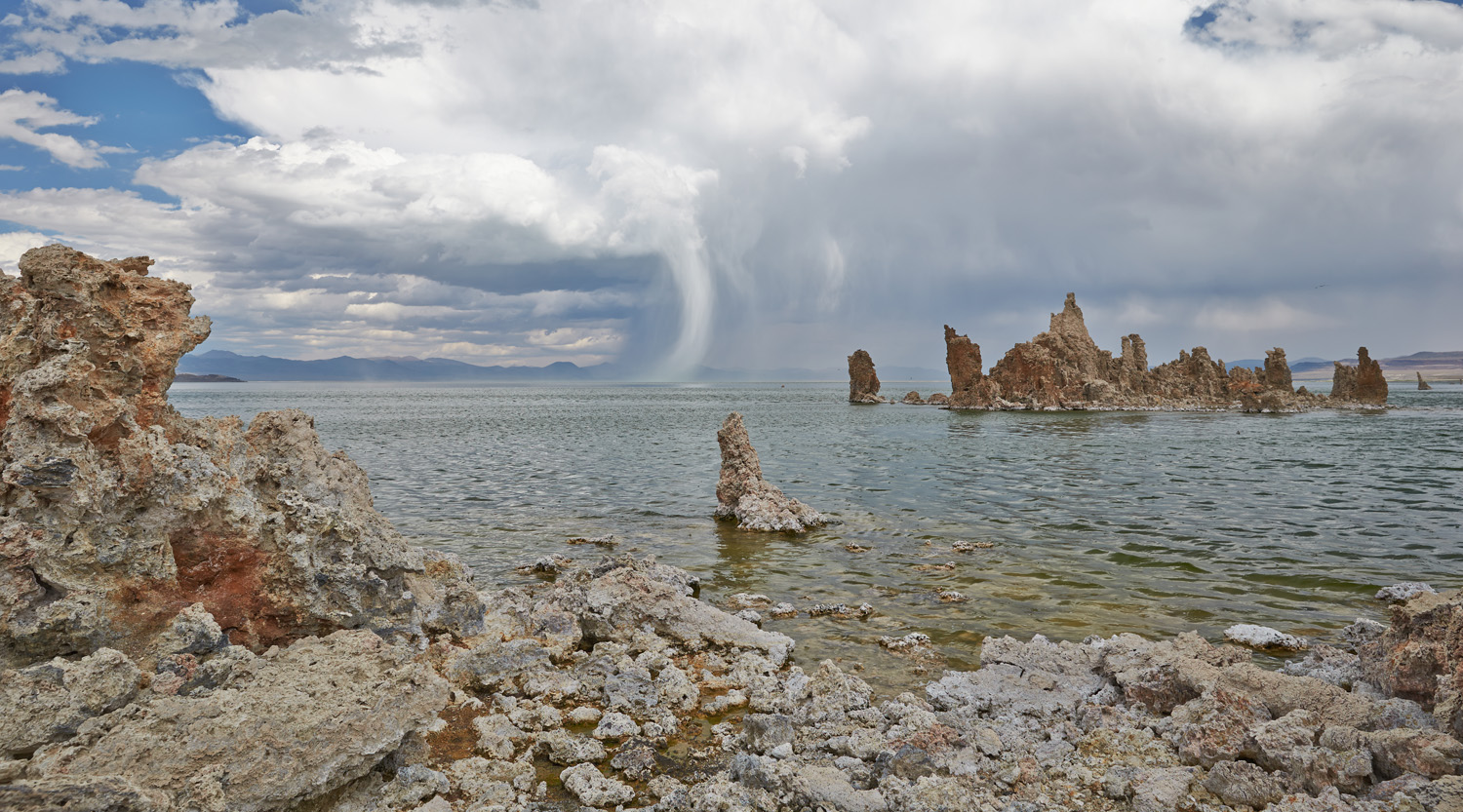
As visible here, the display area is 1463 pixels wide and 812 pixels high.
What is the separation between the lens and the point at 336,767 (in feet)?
18.9

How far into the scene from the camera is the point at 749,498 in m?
22.1

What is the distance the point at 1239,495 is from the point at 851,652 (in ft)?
79.6

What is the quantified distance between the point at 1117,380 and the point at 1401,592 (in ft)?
388

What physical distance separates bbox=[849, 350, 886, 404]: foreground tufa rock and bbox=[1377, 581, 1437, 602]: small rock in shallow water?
444 feet

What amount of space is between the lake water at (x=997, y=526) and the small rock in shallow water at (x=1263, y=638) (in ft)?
2.42

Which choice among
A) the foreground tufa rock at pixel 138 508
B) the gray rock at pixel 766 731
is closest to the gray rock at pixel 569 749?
the gray rock at pixel 766 731

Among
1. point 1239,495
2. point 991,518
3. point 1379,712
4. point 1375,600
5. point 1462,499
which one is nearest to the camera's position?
point 1379,712

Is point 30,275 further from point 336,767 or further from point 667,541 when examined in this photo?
Result: point 667,541

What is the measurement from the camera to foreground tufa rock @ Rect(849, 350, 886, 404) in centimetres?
15038

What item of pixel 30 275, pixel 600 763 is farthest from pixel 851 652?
pixel 30 275

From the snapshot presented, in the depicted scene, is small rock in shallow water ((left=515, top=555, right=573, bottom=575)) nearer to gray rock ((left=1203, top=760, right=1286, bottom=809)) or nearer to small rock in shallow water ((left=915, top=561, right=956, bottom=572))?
small rock in shallow water ((left=915, top=561, right=956, bottom=572))

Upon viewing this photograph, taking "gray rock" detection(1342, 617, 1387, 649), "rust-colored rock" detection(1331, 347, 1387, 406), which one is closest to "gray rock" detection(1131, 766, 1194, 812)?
"gray rock" detection(1342, 617, 1387, 649)

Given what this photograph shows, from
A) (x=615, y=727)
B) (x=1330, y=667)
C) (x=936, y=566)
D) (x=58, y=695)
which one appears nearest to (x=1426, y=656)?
(x=1330, y=667)

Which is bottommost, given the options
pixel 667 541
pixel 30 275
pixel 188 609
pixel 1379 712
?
pixel 667 541
